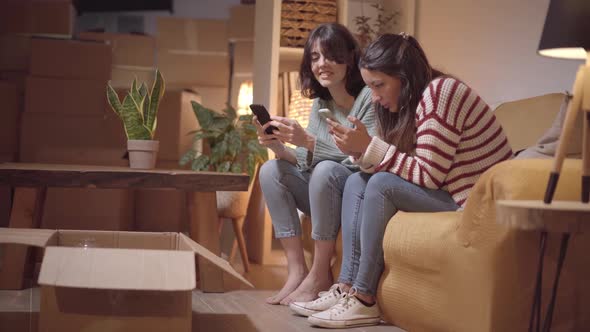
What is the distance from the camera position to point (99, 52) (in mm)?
4305

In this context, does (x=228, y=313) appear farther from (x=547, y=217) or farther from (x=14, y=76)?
(x=14, y=76)

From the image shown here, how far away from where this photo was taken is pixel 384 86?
2131 mm

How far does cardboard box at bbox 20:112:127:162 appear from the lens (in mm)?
4301

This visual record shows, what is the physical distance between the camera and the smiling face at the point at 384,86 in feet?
→ 6.98

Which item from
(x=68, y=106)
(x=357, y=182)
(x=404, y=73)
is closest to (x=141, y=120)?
(x=357, y=182)

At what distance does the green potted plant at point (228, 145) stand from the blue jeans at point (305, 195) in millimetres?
955

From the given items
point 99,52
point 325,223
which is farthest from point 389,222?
point 99,52

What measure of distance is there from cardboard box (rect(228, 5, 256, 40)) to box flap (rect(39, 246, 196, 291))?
334 centimetres

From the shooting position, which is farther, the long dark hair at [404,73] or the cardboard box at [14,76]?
the cardboard box at [14,76]

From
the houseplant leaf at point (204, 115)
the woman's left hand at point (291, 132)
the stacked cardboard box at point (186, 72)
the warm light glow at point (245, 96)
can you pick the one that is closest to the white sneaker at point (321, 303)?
the woman's left hand at point (291, 132)

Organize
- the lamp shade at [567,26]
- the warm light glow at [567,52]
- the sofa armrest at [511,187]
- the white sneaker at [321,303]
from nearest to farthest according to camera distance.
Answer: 1. the sofa armrest at [511,187]
2. the lamp shade at [567,26]
3. the white sneaker at [321,303]
4. the warm light glow at [567,52]

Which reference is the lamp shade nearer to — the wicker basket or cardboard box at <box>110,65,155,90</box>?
the wicker basket

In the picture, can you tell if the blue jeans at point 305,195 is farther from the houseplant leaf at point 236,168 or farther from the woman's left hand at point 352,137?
the houseplant leaf at point 236,168

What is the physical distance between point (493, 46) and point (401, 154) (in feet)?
4.70
